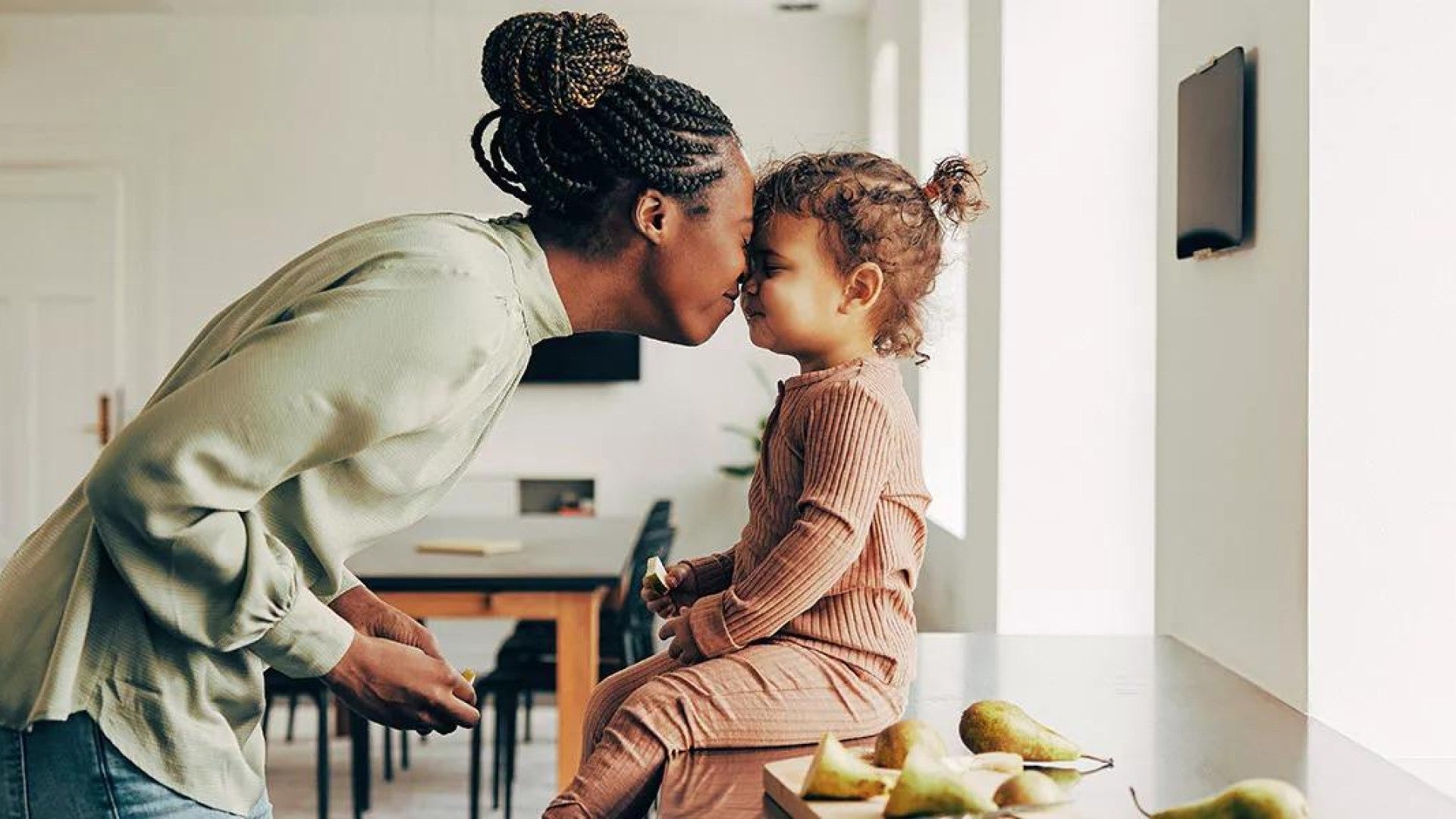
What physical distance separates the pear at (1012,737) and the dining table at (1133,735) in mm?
34

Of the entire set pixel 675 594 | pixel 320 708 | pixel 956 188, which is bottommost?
pixel 320 708

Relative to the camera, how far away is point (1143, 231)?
3434 mm

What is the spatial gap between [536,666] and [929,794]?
3385 millimetres

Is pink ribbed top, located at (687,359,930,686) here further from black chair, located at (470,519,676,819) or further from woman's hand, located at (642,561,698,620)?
black chair, located at (470,519,676,819)

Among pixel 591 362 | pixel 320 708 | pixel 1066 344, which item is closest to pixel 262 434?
pixel 1066 344

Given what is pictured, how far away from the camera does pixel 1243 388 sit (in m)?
1.85

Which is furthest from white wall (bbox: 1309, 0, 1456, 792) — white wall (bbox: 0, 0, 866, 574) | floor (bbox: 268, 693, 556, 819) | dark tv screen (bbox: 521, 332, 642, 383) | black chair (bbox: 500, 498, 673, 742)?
dark tv screen (bbox: 521, 332, 642, 383)

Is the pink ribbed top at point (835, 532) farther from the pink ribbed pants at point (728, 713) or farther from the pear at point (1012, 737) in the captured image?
the pear at point (1012, 737)

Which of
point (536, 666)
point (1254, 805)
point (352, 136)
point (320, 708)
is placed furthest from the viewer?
point (352, 136)

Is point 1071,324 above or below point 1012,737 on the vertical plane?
above

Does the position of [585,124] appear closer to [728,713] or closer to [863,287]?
[863,287]

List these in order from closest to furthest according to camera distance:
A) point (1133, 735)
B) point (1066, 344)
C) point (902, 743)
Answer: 1. point (902, 743)
2. point (1133, 735)
3. point (1066, 344)

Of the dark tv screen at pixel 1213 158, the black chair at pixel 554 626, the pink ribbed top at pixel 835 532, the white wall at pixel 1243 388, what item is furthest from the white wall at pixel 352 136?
the pink ribbed top at pixel 835 532

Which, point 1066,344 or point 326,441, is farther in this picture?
point 1066,344
